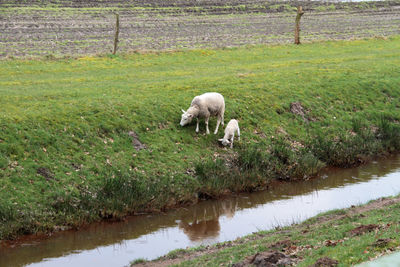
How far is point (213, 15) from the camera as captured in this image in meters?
66.1

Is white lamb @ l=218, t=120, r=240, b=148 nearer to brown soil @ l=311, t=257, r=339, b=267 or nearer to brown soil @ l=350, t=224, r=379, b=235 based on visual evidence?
brown soil @ l=350, t=224, r=379, b=235

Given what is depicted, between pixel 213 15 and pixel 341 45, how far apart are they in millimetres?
22133

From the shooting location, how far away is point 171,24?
2299 inches

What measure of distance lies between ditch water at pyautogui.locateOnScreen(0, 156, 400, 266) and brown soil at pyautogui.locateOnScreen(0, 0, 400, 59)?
22057 mm

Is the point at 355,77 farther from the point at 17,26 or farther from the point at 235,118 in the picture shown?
the point at 17,26

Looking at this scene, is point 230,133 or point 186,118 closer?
point 230,133

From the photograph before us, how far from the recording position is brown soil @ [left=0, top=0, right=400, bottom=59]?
4516cm

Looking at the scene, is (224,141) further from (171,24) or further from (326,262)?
(171,24)

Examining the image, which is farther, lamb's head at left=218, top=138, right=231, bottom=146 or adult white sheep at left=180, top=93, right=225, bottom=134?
adult white sheep at left=180, top=93, right=225, bottom=134

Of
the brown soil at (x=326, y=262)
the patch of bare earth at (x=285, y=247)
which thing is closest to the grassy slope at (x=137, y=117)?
the patch of bare earth at (x=285, y=247)

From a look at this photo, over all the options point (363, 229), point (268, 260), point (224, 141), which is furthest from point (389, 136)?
point (268, 260)

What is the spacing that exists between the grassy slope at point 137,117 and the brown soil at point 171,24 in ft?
28.6

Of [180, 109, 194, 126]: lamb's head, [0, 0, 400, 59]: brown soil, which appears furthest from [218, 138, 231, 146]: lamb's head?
[0, 0, 400, 59]: brown soil

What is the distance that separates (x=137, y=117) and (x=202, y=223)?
6.51 metres
